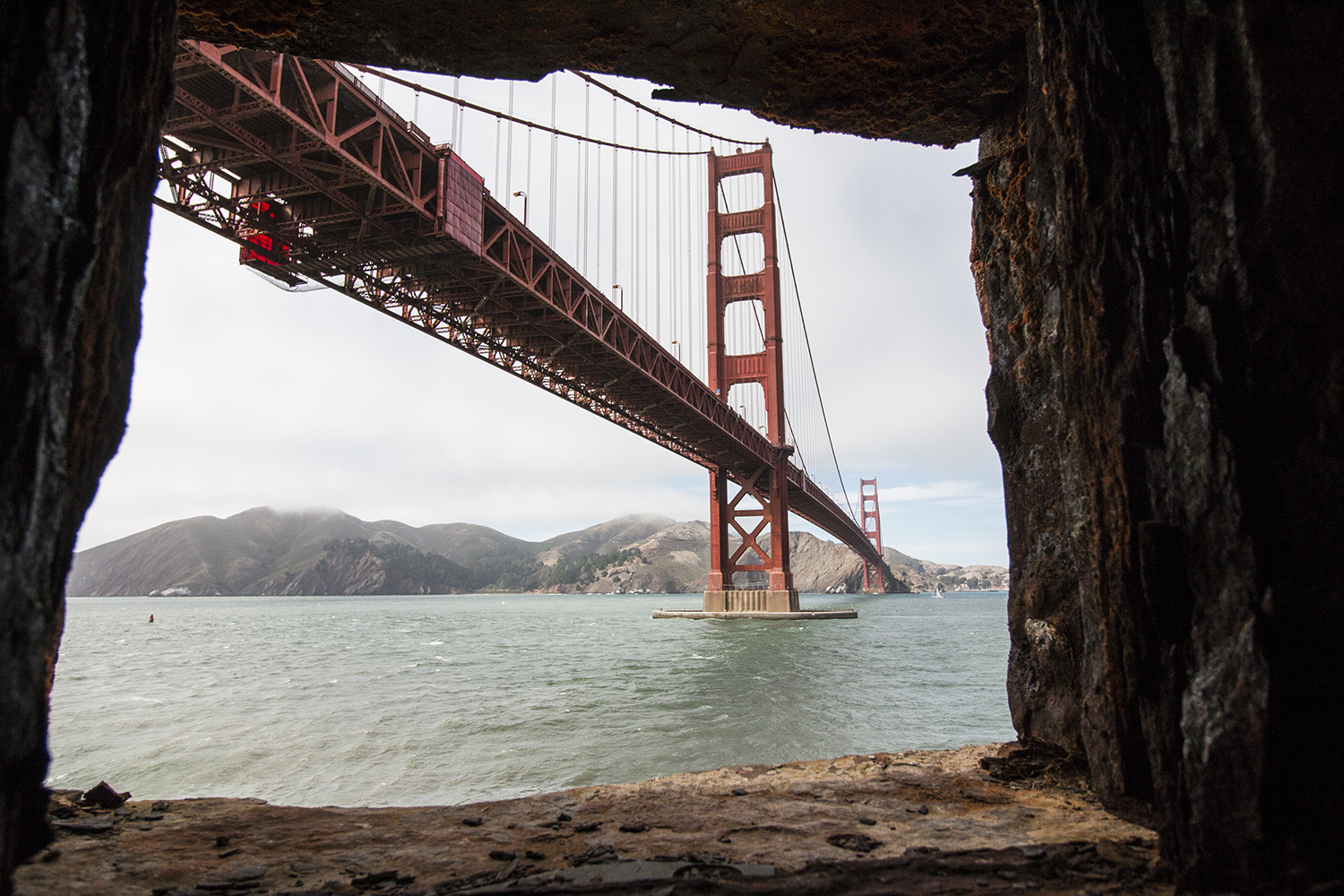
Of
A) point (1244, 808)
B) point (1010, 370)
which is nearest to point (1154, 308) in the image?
point (1244, 808)

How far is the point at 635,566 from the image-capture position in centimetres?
11869

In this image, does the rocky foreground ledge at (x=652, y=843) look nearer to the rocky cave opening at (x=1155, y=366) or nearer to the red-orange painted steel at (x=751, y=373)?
the rocky cave opening at (x=1155, y=366)

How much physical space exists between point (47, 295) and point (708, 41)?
243 centimetres

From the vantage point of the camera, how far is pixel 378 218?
12648 millimetres

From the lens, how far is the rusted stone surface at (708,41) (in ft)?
8.66

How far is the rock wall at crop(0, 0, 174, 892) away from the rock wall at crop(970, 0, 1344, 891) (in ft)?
7.11

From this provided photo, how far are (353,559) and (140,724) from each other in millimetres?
119570

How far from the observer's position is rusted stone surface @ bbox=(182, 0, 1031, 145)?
2.64m

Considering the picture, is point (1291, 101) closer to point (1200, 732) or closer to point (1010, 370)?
point (1200, 732)

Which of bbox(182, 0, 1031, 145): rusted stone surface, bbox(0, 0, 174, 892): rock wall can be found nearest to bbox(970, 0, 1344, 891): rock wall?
bbox(182, 0, 1031, 145): rusted stone surface

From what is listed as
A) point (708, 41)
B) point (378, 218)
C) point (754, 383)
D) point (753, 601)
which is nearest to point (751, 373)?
point (754, 383)

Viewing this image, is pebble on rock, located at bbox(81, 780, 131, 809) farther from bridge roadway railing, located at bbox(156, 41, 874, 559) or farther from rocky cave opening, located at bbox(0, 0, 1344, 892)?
bridge roadway railing, located at bbox(156, 41, 874, 559)

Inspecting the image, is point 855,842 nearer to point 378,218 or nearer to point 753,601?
point 378,218

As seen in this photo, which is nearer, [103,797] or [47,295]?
[47,295]
